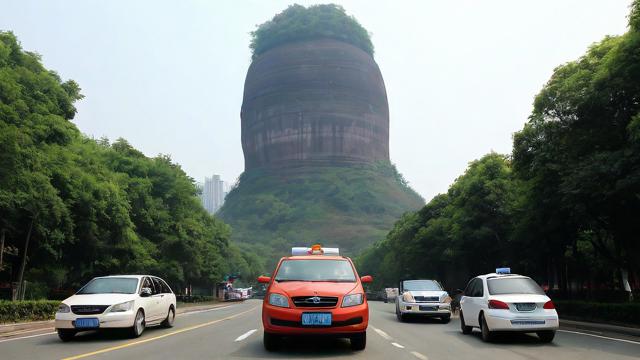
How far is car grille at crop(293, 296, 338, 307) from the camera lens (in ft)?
35.6

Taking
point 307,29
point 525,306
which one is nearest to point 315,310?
point 525,306

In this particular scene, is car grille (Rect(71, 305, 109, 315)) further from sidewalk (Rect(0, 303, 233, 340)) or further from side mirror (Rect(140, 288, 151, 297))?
sidewalk (Rect(0, 303, 233, 340))

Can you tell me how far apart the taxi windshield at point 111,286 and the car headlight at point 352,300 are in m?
6.75

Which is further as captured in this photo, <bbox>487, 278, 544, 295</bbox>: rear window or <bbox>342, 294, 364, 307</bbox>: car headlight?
<bbox>487, 278, 544, 295</bbox>: rear window

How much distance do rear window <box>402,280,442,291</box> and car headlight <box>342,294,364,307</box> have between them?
1227cm

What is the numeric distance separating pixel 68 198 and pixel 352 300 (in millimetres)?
22067

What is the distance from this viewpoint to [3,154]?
21.3m

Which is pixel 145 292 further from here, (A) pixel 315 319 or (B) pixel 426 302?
(B) pixel 426 302

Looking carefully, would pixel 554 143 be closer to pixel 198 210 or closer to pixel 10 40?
pixel 10 40

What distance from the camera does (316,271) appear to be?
12.4m

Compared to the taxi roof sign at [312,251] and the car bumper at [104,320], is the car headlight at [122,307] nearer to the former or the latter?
the car bumper at [104,320]

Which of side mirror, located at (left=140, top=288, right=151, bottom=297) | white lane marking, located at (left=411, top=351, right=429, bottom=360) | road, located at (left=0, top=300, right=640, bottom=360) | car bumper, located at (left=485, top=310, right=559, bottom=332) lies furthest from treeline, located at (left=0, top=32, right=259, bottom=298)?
car bumper, located at (left=485, top=310, right=559, bottom=332)

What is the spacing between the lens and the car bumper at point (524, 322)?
13.5 metres

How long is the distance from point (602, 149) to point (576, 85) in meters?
2.73
